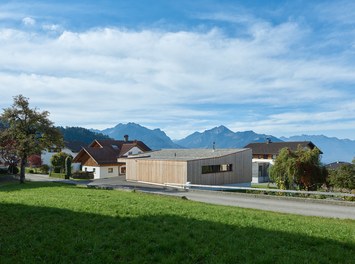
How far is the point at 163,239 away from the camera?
9344 millimetres

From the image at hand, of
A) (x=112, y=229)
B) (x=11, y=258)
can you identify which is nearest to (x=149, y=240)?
(x=112, y=229)

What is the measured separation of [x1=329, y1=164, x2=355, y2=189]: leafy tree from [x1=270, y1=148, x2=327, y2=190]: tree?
1675mm

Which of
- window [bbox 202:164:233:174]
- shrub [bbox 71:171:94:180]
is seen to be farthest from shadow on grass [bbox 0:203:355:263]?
shrub [bbox 71:171:94:180]

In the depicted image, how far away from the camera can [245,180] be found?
47.9 meters

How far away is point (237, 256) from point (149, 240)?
267cm

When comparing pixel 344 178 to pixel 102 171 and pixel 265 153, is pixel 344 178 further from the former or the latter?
pixel 265 153

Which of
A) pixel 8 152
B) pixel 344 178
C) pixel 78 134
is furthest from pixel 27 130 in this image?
pixel 78 134

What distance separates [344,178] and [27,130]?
1500 inches

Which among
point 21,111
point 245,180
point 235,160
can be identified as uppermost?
point 21,111

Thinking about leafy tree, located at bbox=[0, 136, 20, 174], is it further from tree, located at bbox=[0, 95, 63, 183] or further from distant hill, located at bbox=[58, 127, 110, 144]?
distant hill, located at bbox=[58, 127, 110, 144]

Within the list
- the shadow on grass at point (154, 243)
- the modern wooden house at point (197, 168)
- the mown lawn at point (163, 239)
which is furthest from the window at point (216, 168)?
the shadow on grass at point (154, 243)

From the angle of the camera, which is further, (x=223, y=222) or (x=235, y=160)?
(x=235, y=160)

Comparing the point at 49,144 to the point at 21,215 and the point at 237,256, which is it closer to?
the point at 21,215

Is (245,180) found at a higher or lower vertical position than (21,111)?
lower
